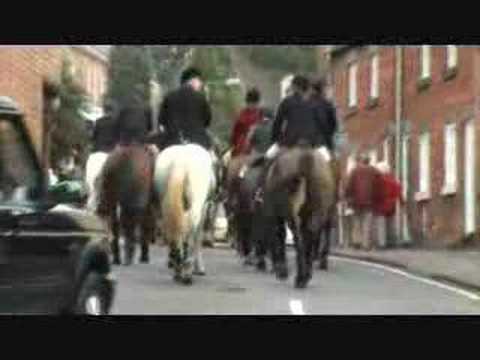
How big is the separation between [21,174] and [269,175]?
6621mm

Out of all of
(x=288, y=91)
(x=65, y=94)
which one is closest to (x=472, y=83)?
(x=65, y=94)

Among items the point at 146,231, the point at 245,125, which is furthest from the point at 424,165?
the point at 146,231

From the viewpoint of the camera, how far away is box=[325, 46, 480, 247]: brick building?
32.8 metres

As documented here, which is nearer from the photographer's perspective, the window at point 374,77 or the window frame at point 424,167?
the window frame at point 424,167

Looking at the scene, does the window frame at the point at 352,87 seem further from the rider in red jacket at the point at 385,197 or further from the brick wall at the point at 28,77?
the brick wall at the point at 28,77

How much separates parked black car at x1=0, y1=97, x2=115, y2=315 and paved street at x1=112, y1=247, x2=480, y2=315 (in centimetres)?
245

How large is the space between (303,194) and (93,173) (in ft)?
12.4

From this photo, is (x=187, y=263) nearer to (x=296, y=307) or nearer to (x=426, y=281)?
(x=296, y=307)

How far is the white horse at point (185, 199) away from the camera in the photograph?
15.7 m

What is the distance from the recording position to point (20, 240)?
31.1 feet

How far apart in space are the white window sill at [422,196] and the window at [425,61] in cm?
264

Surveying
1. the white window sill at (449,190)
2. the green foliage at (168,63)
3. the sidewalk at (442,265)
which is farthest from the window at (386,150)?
the green foliage at (168,63)

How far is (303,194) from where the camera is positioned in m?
15.9
